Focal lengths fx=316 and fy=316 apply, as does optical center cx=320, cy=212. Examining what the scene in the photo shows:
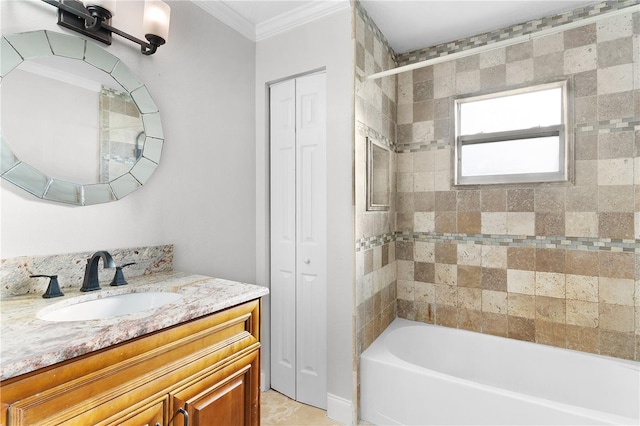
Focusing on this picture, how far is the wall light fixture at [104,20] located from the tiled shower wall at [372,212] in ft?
3.39

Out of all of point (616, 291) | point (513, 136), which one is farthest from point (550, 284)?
point (513, 136)

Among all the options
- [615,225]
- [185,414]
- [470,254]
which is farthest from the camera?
[470,254]

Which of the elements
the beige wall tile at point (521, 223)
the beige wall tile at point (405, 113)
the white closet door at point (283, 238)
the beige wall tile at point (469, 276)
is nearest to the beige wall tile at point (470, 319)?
the beige wall tile at point (469, 276)

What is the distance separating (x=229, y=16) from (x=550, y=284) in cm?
267

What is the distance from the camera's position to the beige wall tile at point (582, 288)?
1.92m

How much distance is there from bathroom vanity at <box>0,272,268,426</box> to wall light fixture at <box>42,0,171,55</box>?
1088mm

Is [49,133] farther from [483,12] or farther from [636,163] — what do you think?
[636,163]

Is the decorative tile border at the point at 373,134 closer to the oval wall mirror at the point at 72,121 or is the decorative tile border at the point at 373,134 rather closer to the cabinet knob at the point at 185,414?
the oval wall mirror at the point at 72,121

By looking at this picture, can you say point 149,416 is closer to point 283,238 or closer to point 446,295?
point 283,238

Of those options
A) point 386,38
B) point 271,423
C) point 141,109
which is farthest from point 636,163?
point 141,109

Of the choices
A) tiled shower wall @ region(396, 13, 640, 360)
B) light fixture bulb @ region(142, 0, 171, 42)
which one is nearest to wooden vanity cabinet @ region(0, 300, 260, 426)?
light fixture bulb @ region(142, 0, 171, 42)

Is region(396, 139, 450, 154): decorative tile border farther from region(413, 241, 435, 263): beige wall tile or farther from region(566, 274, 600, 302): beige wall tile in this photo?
region(566, 274, 600, 302): beige wall tile

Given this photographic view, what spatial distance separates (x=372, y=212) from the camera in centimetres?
207

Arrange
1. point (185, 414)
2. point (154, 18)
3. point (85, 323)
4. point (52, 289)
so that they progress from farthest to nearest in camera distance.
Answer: point (154, 18)
point (52, 289)
point (185, 414)
point (85, 323)
